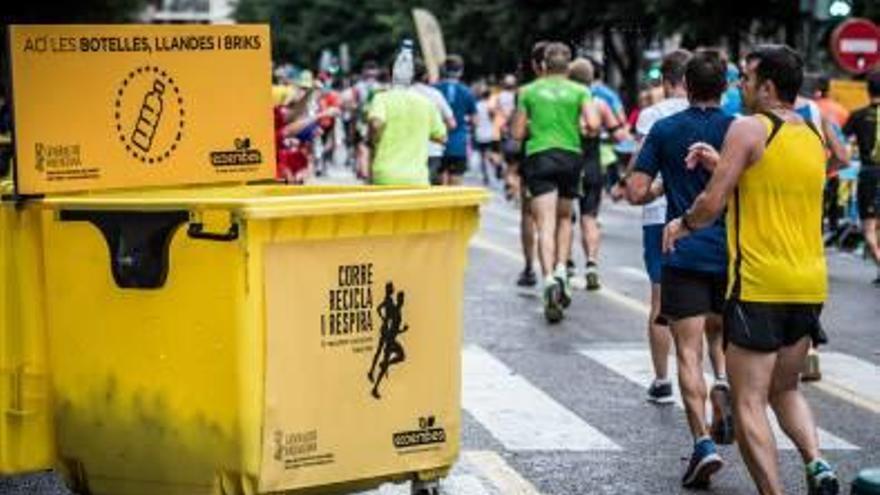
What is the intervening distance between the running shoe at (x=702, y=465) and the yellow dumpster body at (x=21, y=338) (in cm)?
273

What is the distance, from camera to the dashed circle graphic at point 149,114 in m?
7.15

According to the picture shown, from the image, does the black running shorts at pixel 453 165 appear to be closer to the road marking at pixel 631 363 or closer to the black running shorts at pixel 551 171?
the black running shorts at pixel 551 171

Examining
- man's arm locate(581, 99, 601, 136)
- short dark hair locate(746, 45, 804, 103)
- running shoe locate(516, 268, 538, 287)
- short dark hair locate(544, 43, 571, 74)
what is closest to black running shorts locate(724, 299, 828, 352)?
short dark hair locate(746, 45, 804, 103)

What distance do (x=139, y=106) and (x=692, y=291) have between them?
258 cm

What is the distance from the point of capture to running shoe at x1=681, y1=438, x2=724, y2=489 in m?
8.31

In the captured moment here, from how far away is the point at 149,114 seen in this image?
7254mm

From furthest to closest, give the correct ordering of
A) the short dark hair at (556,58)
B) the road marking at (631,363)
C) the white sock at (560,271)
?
the short dark hair at (556,58) → the white sock at (560,271) → the road marking at (631,363)

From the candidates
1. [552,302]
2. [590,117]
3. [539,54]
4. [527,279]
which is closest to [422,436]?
[552,302]

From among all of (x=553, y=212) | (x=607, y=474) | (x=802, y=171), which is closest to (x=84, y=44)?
(x=802, y=171)

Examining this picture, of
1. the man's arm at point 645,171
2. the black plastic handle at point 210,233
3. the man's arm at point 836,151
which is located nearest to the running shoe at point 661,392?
the man's arm at point 836,151

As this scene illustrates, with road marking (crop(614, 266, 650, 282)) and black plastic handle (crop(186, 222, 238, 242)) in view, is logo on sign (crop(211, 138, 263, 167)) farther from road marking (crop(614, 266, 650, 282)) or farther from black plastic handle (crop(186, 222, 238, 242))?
road marking (crop(614, 266, 650, 282))

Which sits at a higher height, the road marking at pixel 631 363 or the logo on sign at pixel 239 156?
the logo on sign at pixel 239 156

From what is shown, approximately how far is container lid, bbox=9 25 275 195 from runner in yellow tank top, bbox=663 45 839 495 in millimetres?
1664

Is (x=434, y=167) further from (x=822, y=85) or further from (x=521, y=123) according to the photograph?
(x=521, y=123)
